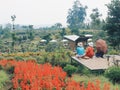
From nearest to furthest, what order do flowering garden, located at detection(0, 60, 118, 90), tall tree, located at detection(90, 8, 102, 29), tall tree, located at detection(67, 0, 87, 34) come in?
1. flowering garden, located at detection(0, 60, 118, 90)
2. tall tree, located at detection(90, 8, 102, 29)
3. tall tree, located at detection(67, 0, 87, 34)

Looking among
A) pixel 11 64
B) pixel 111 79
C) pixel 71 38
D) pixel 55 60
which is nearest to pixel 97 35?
pixel 71 38

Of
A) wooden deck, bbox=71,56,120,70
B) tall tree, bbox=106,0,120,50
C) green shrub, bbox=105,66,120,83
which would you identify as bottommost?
wooden deck, bbox=71,56,120,70

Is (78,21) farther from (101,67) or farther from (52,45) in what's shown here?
(101,67)

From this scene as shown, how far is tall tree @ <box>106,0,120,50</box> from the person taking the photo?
2547 centimetres

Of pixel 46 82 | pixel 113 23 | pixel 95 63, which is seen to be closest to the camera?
pixel 46 82

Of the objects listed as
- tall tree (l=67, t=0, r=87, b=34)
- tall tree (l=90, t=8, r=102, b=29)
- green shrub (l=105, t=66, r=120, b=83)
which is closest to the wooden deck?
green shrub (l=105, t=66, r=120, b=83)

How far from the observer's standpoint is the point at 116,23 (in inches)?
1006

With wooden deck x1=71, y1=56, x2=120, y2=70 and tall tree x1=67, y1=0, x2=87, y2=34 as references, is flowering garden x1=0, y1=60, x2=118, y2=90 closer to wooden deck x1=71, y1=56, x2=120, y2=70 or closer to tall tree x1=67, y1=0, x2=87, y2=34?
wooden deck x1=71, y1=56, x2=120, y2=70

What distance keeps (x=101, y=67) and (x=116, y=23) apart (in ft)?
33.1

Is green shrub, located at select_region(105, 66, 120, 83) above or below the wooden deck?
above

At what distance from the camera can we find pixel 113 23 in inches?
1011

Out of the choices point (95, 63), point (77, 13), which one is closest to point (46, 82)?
point (95, 63)

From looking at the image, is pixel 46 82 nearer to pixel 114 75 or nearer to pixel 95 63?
pixel 114 75

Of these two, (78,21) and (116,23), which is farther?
(78,21)
